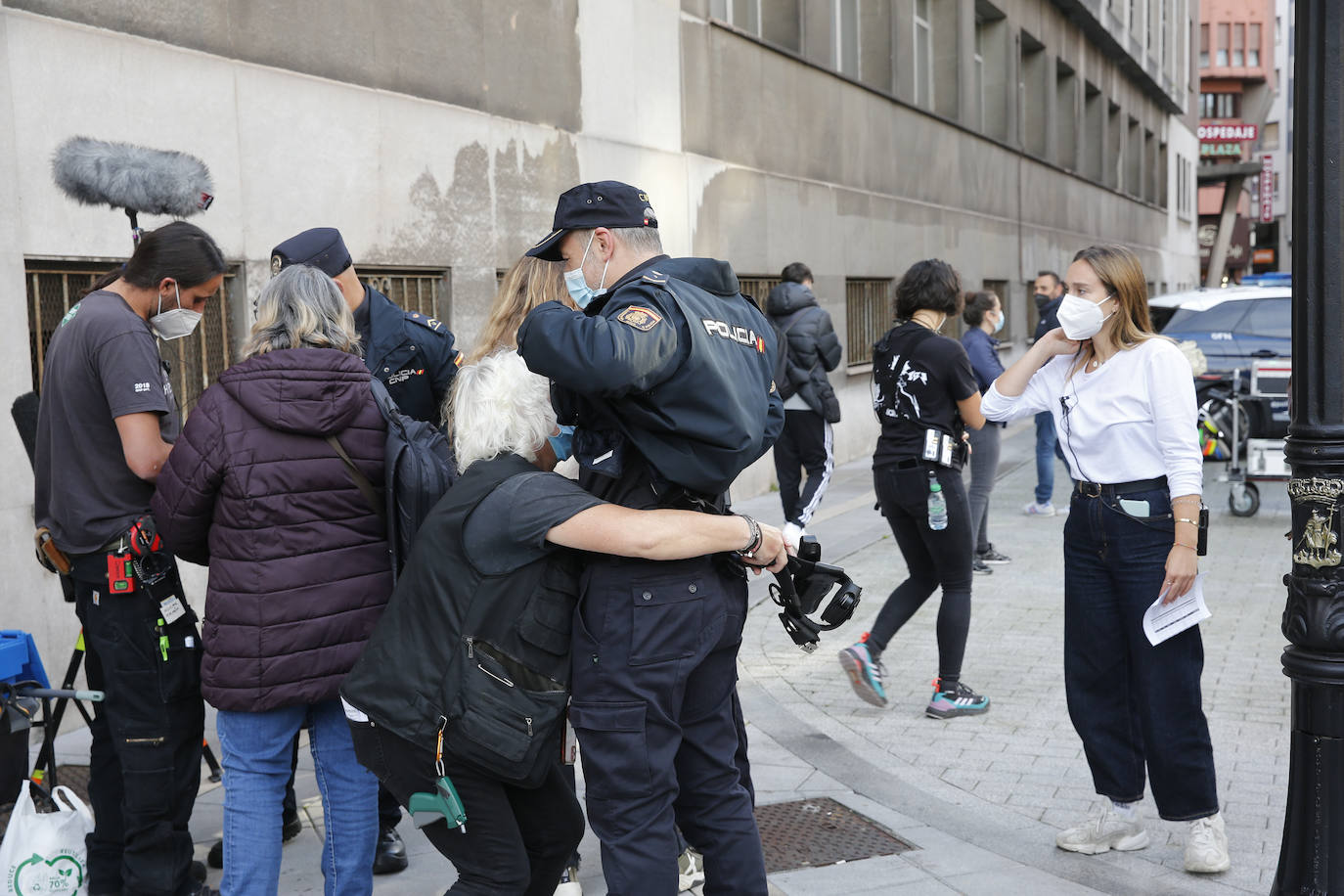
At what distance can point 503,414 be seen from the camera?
9.52 ft

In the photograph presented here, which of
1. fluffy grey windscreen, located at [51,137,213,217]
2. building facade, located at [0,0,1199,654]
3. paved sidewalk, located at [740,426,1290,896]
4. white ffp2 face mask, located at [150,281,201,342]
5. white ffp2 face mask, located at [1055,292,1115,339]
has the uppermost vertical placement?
building facade, located at [0,0,1199,654]

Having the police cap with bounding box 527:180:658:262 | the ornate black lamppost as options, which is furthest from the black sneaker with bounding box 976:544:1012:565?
the police cap with bounding box 527:180:658:262

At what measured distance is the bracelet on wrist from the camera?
2.84 metres

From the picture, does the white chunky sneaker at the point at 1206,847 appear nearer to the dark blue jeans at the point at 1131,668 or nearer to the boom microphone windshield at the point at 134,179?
the dark blue jeans at the point at 1131,668

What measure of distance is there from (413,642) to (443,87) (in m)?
6.53

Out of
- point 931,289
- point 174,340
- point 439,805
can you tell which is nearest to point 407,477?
point 439,805

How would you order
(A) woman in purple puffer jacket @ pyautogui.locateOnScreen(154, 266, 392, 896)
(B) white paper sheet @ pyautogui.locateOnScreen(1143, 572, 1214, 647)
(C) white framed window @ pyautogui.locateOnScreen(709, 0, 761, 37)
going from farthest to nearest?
(C) white framed window @ pyautogui.locateOnScreen(709, 0, 761, 37) → (B) white paper sheet @ pyautogui.locateOnScreen(1143, 572, 1214, 647) → (A) woman in purple puffer jacket @ pyautogui.locateOnScreen(154, 266, 392, 896)

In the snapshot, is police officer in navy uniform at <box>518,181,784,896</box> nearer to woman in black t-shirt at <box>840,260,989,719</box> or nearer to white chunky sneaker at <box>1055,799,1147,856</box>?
white chunky sneaker at <box>1055,799,1147,856</box>

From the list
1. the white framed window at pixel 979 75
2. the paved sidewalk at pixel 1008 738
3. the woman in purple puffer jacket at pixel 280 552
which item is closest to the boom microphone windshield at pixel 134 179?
the woman in purple puffer jacket at pixel 280 552

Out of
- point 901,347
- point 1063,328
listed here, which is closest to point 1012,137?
point 901,347

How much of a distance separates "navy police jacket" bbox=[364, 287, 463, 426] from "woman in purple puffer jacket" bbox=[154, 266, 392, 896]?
2.93ft

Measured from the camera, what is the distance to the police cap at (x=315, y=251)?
406 centimetres

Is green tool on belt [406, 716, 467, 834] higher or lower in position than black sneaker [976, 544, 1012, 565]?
higher

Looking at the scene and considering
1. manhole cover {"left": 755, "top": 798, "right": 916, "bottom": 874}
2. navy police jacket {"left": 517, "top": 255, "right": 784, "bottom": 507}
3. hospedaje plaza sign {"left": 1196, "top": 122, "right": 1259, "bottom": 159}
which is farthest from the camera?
hospedaje plaza sign {"left": 1196, "top": 122, "right": 1259, "bottom": 159}
